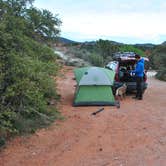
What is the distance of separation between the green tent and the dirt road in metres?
1.11

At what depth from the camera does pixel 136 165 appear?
741 cm

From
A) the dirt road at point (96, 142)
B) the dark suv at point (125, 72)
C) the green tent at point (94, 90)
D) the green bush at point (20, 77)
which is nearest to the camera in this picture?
the dirt road at point (96, 142)

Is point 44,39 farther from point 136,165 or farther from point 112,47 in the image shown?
point 112,47

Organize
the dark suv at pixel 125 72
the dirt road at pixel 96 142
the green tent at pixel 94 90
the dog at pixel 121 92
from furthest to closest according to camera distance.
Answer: the dark suv at pixel 125 72 < the dog at pixel 121 92 < the green tent at pixel 94 90 < the dirt road at pixel 96 142

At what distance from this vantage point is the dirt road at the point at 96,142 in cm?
777

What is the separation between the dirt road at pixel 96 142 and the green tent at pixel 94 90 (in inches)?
43.5

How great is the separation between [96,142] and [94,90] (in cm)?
493

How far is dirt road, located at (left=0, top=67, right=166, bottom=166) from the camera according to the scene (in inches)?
306

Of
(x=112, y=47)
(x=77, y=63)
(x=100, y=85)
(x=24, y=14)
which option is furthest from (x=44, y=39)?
(x=112, y=47)

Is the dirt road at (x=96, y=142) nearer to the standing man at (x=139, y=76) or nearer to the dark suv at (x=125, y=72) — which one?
the standing man at (x=139, y=76)

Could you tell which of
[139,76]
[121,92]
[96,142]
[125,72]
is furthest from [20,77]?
[125,72]

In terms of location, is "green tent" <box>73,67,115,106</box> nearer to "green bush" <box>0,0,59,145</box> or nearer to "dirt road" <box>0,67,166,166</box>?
"dirt road" <box>0,67,166,166</box>

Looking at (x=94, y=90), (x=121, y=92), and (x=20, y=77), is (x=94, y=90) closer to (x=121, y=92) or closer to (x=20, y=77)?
(x=121, y=92)

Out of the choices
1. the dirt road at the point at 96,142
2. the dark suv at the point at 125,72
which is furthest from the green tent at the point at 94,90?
the dark suv at the point at 125,72
